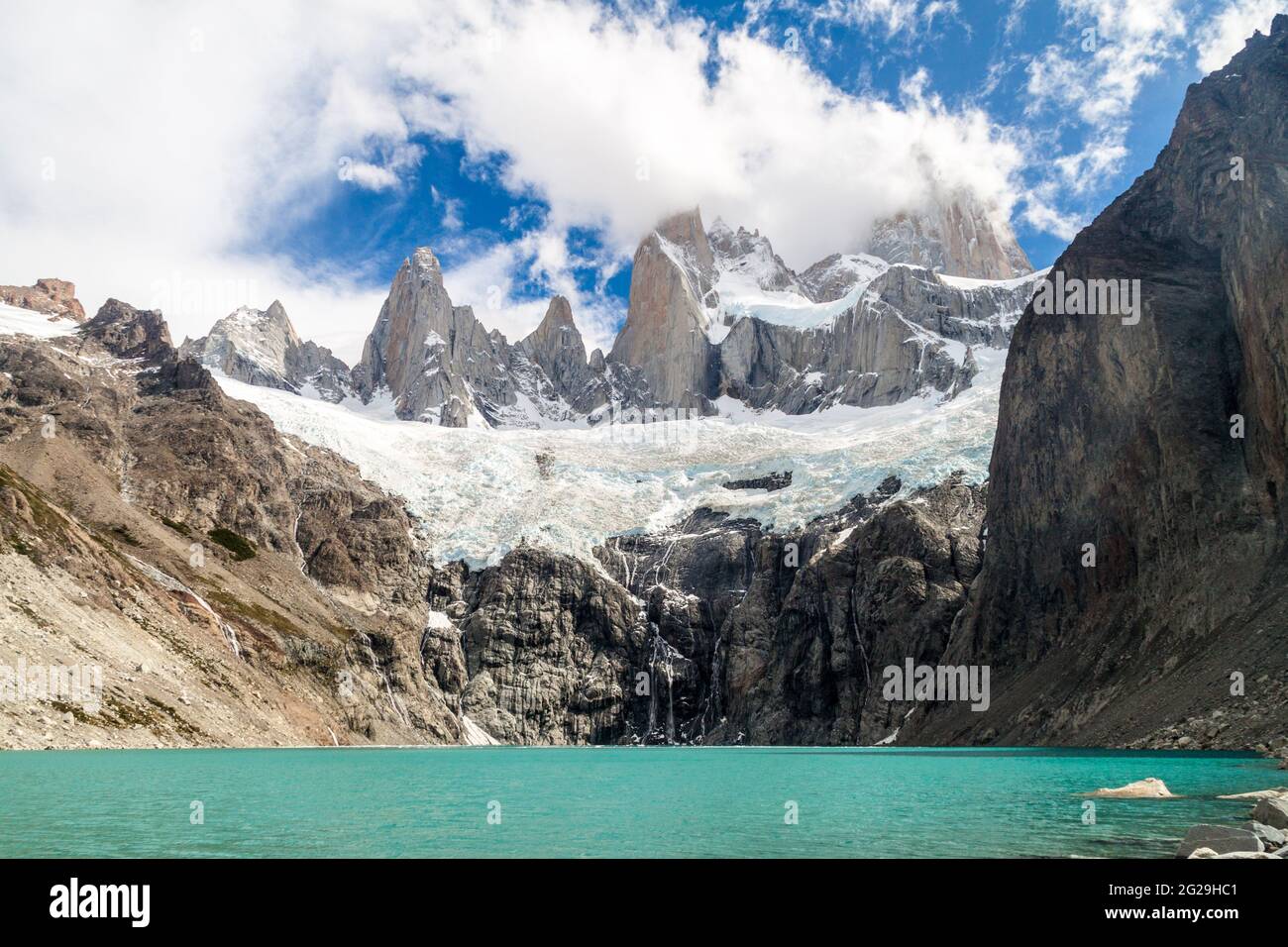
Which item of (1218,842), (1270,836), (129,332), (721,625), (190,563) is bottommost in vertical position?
(721,625)

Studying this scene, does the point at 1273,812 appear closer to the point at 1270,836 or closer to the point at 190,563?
the point at 1270,836

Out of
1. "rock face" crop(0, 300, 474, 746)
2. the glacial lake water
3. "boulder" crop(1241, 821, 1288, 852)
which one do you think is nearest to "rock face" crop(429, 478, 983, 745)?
"rock face" crop(0, 300, 474, 746)

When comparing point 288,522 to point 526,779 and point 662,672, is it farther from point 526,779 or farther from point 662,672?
point 526,779

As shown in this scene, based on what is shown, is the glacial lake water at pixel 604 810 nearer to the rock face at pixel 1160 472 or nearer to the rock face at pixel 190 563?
the rock face at pixel 1160 472

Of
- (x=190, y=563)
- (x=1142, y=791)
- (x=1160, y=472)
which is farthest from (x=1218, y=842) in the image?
(x=190, y=563)

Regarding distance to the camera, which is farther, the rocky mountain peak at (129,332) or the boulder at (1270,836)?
the rocky mountain peak at (129,332)

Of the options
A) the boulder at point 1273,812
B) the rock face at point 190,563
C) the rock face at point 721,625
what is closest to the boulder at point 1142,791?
the boulder at point 1273,812

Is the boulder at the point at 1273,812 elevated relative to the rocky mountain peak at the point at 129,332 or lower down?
lower down
